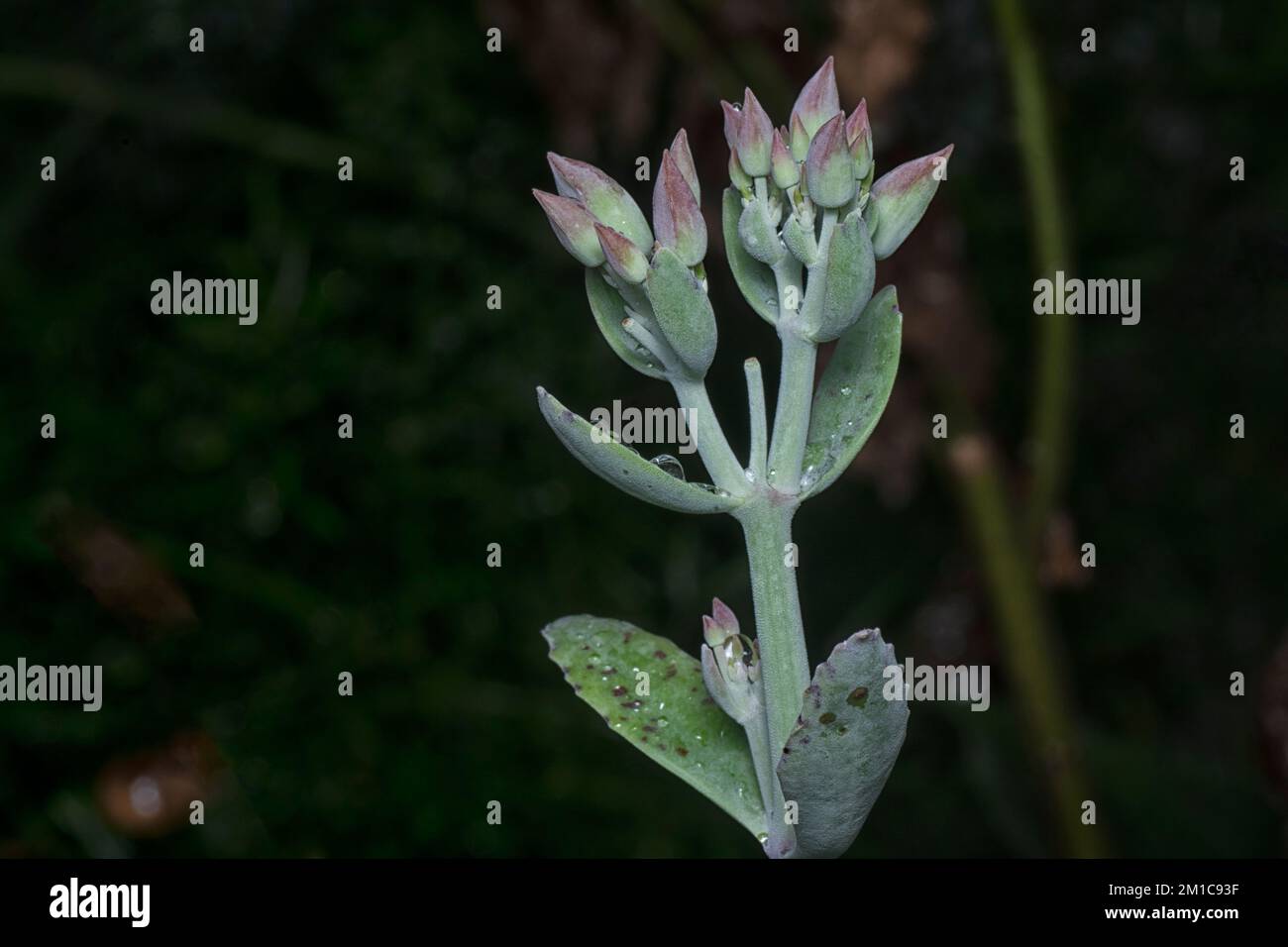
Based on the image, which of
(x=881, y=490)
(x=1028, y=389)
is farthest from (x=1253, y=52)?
(x=881, y=490)

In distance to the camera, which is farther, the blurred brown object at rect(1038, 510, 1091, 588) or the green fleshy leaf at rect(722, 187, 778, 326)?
the blurred brown object at rect(1038, 510, 1091, 588)

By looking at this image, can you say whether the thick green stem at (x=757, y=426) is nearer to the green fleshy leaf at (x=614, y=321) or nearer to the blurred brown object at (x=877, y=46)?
the green fleshy leaf at (x=614, y=321)

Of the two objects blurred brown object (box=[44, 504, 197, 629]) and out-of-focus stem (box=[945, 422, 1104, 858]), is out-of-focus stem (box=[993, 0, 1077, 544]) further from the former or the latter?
blurred brown object (box=[44, 504, 197, 629])

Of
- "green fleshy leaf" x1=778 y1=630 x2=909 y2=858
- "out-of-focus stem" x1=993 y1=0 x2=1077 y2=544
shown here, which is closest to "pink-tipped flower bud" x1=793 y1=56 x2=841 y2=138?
"green fleshy leaf" x1=778 y1=630 x2=909 y2=858

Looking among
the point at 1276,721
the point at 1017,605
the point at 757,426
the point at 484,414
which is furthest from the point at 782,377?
the point at 484,414

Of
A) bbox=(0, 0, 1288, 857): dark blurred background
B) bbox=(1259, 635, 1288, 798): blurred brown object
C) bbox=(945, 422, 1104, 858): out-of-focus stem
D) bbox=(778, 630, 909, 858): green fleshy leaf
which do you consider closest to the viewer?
bbox=(778, 630, 909, 858): green fleshy leaf

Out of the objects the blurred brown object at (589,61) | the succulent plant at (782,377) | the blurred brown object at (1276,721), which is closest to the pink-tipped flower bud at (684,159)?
the succulent plant at (782,377)
